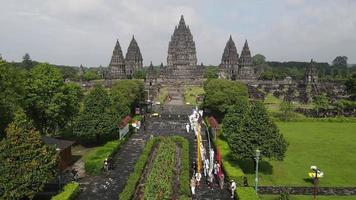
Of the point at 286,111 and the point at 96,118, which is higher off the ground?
the point at 96,118

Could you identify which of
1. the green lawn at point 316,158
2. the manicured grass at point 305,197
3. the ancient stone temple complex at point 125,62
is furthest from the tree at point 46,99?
the ancient stone temple complex at point 125,62

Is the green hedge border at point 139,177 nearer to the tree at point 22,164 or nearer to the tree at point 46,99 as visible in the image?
the tree at point 22,164

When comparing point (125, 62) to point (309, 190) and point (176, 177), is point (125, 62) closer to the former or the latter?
point (176, 177)

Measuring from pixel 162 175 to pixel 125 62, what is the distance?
12830cm

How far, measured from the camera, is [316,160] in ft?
125

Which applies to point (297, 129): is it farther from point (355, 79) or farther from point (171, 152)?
point (355, 79)

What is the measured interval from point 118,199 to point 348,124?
45.4 metres

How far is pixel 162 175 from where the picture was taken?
1224 inches

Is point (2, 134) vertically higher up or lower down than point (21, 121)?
lower down

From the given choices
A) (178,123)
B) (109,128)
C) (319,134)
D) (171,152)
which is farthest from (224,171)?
(178,123)

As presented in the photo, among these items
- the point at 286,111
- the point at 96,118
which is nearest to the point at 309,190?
the point at 96,118

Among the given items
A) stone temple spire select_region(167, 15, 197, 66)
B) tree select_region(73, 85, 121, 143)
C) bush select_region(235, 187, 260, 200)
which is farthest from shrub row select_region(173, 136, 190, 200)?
stone temple spire select_region(167, 15, 197, 66)

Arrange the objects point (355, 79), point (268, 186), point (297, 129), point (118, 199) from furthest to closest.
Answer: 1. point (355, 79)
2. point (297, 129)
3. point (268, 186)
4. point (118, 199)

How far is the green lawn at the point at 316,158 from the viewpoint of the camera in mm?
32031
